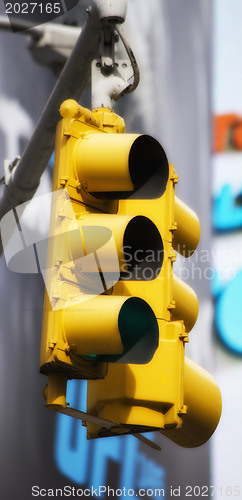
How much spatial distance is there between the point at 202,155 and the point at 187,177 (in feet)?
3.17

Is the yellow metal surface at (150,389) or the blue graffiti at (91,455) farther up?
the yellow metal surface at (150,389)

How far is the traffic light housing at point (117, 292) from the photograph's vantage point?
511 centimetres

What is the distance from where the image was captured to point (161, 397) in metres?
5.41

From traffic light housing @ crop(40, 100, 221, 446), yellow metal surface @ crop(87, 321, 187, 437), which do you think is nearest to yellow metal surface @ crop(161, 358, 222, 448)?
traffic light housing @ crop(40, 100, 221, 446)

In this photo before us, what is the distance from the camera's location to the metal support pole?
6.54 meters

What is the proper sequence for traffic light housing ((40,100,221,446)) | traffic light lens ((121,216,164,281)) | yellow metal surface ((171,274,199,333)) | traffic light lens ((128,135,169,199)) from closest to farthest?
1. traffic light housing ((40,100,221,446))
2. traffic light lens ((121,216,164,281))
3. traffic light lens ((128,135,169,199))
4. yellow metal surface ((171,274,199,333))

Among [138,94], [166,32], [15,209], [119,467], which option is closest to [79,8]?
[138,94]

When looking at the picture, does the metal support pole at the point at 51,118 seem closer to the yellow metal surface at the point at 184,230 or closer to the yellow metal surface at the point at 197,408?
the yellow metal surface at the point at 184,230

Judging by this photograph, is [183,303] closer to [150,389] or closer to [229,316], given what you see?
[150,389]

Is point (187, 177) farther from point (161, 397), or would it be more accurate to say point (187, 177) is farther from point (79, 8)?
point (161, 397)

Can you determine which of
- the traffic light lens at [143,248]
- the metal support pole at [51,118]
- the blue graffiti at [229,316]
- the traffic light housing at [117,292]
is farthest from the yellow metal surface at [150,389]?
the blue graffiti at [229,316]

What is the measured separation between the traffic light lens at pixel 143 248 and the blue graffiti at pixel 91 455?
20.1 ft

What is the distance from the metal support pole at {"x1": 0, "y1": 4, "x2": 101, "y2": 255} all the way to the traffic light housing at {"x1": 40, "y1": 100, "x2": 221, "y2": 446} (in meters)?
0.70

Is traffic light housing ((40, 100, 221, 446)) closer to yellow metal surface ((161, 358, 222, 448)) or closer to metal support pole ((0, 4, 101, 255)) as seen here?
yellow metal surface ((161, 358, 222, 448))
